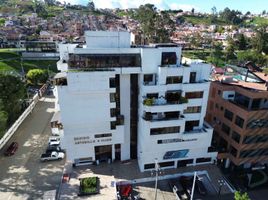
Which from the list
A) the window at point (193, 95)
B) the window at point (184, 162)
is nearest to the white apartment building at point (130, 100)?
the window at point (193, 95)

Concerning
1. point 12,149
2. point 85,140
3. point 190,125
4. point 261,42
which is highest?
point 261,42

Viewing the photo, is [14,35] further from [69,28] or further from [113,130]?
[113,130]

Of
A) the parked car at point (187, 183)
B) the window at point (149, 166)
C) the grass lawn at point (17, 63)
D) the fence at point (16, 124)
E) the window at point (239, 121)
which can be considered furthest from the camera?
the grass lawn at point (17, 63)

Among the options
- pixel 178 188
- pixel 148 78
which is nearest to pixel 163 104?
pixel 148 78

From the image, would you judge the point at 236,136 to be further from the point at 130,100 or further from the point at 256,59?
the point at 256,59

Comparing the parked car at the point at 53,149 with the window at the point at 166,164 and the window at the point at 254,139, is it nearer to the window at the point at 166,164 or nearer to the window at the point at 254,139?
the window at the point at 166,164

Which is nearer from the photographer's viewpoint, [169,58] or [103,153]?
[169,58]

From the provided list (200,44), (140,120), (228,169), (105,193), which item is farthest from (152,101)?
(200,44)
